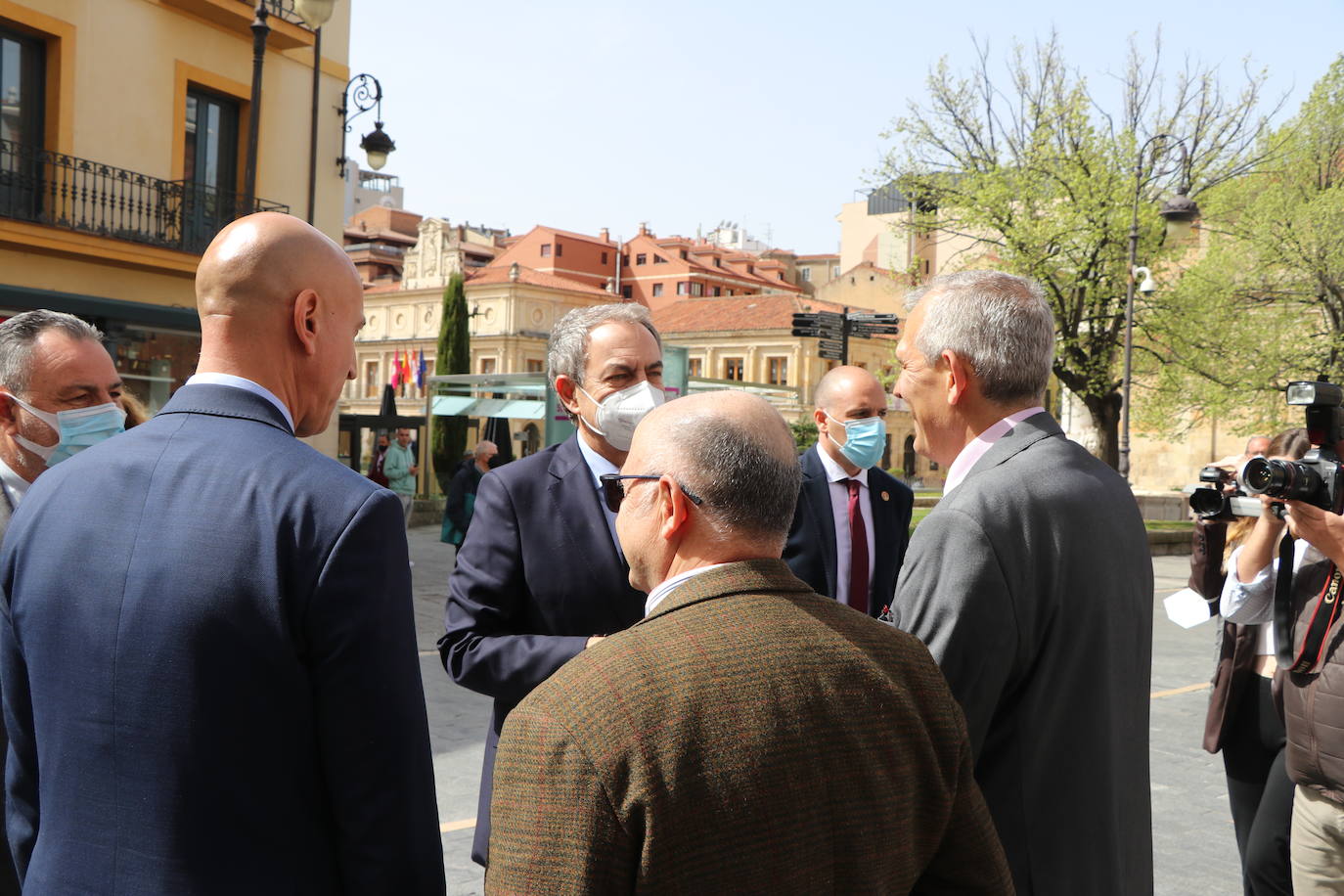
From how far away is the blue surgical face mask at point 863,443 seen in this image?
5.13 m

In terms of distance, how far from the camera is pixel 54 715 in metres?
1.77

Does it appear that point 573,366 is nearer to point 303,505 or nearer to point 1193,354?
point 303,505

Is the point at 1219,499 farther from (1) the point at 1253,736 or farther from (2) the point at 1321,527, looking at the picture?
(1) the point at 1253,736

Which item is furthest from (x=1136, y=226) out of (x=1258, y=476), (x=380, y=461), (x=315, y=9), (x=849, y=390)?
(x=1258, y=476)

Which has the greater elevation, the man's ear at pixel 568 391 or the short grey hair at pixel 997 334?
the short grey hair at pixel 997 334

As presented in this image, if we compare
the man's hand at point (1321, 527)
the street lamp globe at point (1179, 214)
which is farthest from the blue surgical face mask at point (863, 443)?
the street lamp globe at point (1179, 214)

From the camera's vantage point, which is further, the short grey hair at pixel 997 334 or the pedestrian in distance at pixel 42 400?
the pedestrian in distance at pixel 42 400

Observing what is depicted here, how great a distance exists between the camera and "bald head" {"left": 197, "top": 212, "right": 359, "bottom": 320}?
1870mm

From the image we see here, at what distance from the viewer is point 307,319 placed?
1.92m

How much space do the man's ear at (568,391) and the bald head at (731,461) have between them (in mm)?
1649

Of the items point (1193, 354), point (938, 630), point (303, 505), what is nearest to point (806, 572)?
point (938, 630)

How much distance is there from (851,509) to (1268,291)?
1066 inches

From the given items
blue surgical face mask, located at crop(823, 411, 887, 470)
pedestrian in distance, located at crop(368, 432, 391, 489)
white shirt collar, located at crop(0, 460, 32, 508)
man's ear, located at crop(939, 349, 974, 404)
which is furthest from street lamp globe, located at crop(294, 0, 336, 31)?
pedestrian in distance, located at crop(368, 432, 391, 489)

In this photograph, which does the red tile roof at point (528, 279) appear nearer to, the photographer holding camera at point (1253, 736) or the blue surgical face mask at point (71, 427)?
the blue surgical face mask at point (71, 427)
